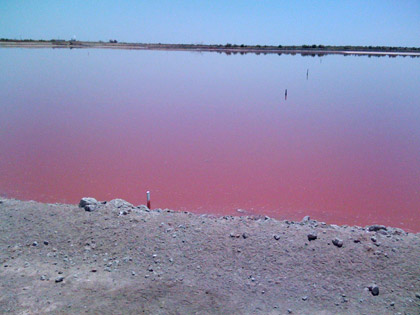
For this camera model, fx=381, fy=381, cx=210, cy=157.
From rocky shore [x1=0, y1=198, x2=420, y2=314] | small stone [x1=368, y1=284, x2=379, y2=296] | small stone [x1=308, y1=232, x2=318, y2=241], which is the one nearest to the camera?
rocky shore [x1=0, y1=198, x2=420, y2=314]

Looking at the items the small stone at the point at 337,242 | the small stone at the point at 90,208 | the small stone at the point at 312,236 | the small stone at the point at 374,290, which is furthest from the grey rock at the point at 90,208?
the small stone at the point at 374,290

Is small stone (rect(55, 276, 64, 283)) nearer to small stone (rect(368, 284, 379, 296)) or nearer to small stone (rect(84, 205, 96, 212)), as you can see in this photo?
small stone (rect(84, 205, 96, 212))

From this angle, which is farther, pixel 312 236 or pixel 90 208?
pixel 90 208

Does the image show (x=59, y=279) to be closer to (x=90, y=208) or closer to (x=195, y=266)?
(x=195, y=266)

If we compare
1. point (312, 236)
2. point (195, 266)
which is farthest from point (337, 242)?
point (195, 266)

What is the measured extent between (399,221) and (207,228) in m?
4.73

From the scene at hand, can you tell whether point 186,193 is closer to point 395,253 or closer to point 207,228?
point 207,228

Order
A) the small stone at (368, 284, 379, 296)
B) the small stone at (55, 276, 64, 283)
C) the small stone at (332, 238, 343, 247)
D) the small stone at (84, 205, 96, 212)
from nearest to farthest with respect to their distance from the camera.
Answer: the small stone at (368, 284, 379, 296)
the small stone at (55, 276, 64, 283)
the small stone at (332, 238, 343, 247)
the small stone at (84, 205, 96, 212)

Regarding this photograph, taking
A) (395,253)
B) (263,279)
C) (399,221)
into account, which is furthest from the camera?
(399,221)

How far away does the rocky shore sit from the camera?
398 centimetres

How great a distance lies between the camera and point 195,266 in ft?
15.2

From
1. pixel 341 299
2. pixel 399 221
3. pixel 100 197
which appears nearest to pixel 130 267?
pixel 341 299

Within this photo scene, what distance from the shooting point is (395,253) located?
482 cm

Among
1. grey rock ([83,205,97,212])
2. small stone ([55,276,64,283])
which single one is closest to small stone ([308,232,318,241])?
small stone ([55,276,64,283])
